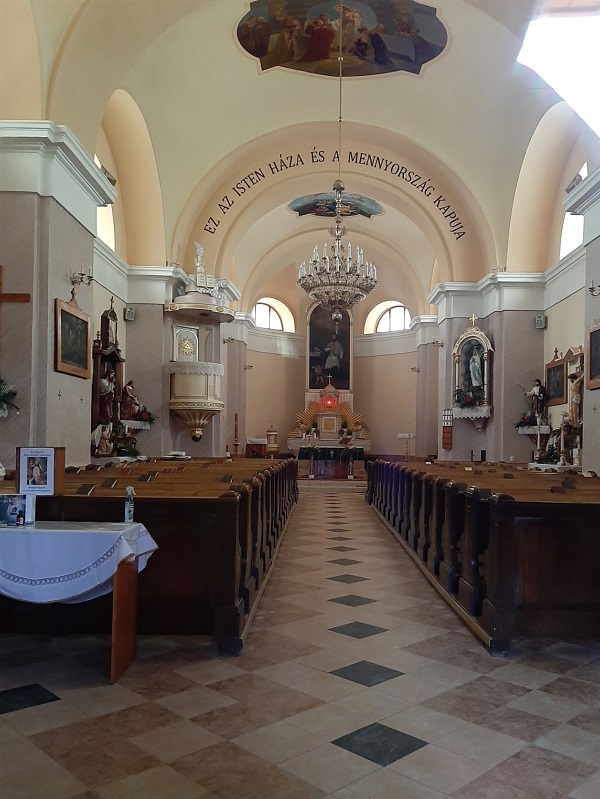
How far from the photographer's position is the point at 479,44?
34.2 ft

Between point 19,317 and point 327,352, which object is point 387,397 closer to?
point 327,352

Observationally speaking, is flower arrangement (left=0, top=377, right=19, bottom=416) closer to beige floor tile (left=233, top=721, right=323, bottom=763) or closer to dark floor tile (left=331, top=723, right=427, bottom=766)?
beige floor tile (left=233, top=721, right=323, bottom=763)

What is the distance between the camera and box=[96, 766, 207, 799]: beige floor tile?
236 cm

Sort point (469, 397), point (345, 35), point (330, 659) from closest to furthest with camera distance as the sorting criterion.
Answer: point (330, 659)
point (345, 35)
point (469, 397)

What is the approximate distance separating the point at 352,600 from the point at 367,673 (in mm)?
1612

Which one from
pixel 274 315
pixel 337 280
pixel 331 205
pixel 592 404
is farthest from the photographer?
pixel 274 315

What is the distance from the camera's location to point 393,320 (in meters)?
22.8

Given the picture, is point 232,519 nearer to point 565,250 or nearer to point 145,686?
point 145,686

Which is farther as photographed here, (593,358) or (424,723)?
(593,358)

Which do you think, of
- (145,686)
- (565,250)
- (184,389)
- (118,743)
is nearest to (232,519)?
(145,686)

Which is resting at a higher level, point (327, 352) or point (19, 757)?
point (327, 352)

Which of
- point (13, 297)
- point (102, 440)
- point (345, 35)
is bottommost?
point (102, 440)

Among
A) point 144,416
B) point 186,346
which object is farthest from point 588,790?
point 186,346

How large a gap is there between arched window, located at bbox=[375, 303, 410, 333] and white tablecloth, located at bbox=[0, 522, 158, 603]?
19515 millimetres
